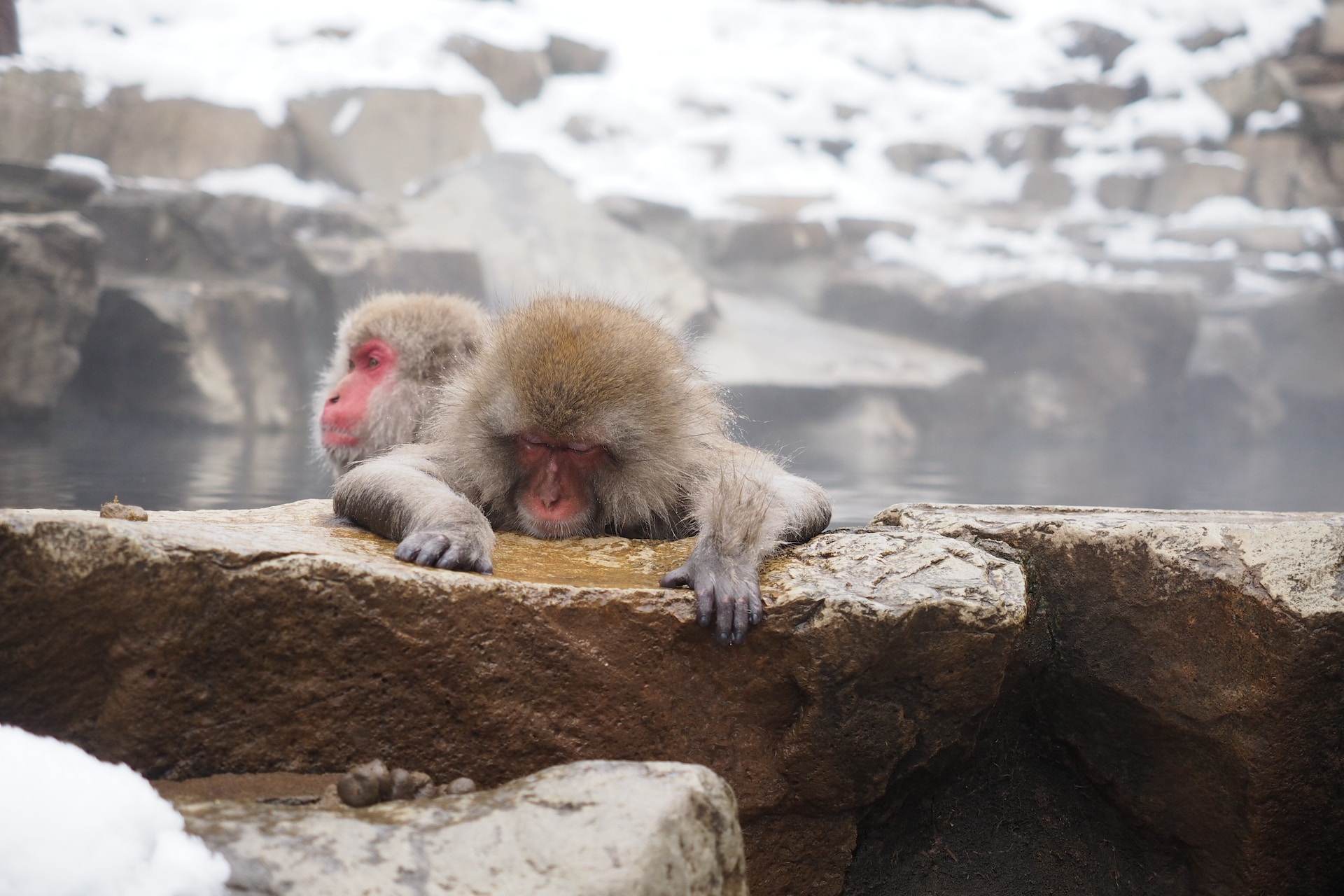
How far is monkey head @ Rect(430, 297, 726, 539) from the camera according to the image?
2.40 meters

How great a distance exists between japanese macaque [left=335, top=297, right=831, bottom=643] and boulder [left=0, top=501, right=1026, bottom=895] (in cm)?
15

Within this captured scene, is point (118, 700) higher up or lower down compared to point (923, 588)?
lower down

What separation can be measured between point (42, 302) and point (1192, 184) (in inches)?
639

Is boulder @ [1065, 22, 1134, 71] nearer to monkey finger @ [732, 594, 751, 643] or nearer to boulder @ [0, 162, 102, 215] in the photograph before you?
boulder @ [0, 162, 102, 215]

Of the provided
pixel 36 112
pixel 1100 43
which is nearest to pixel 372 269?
pixel 36 112

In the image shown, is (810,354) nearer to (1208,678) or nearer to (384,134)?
(384,134)

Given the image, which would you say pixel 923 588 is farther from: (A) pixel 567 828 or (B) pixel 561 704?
(A) pixel 567 828

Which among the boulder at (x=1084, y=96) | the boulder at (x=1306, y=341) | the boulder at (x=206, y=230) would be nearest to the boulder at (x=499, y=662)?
the boulder at (x=206, y=230)

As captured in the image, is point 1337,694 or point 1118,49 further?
point 1118,49

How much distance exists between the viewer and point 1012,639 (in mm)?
2143

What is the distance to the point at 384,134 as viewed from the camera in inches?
540

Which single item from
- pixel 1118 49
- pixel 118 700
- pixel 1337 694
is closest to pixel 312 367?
pixel 118 700

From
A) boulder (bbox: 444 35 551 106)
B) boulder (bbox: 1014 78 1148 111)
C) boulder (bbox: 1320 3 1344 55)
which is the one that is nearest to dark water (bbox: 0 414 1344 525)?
boulder (bbox: 1320 3 1344 55)

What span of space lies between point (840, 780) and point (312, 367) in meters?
9.43
